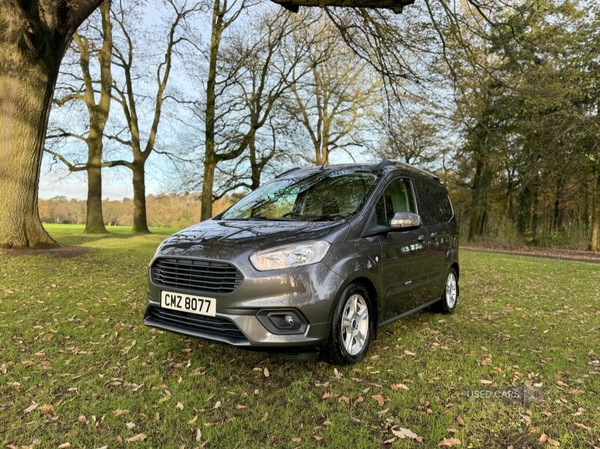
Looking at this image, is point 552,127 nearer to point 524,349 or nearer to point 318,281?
point 524,349

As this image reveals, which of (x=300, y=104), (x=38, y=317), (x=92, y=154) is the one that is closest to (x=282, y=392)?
(x=38, y=317)

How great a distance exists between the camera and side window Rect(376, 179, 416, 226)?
4.14m

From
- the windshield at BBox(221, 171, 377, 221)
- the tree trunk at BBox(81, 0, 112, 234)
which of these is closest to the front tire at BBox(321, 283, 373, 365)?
the windshield at BBox(221, 171, 377, 221)

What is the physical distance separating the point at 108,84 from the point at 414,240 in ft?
61.0

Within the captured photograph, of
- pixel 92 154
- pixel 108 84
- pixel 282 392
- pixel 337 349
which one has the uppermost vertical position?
pixel 108 84

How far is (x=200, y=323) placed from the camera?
3.29 meters

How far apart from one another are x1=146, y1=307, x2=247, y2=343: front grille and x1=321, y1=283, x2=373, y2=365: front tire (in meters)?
0.74

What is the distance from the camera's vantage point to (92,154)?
19.0 meters

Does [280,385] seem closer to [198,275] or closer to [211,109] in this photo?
[198,275]

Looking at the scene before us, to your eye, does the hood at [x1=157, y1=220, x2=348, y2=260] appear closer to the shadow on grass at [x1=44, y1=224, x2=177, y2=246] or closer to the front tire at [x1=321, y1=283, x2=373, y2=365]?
the front tire at [x1=321, y1=283, x2=373, y2=365]

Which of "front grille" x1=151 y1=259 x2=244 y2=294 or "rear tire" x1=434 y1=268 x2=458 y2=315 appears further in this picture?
"rear tire" x1=434 y1=268 x2=458 y2=315

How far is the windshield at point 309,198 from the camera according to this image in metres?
4.05

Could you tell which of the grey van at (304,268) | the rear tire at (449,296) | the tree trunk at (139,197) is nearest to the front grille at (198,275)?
the grey van at (304,268)

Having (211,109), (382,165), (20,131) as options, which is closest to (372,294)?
(382,165)
